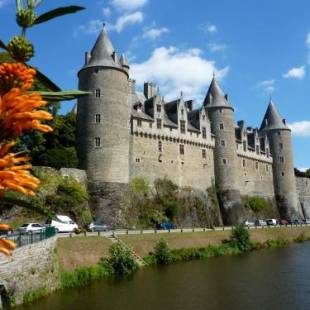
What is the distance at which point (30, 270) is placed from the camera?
2109cm

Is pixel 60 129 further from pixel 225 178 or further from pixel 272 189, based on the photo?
pixel 272 189

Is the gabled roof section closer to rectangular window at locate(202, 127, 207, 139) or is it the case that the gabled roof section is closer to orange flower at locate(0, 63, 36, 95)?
rectangular window at locate(202, 127, 207, 139)

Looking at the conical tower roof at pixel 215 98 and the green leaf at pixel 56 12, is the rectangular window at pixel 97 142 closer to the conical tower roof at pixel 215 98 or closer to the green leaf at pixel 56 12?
the conical tower roof at pixel 215 98

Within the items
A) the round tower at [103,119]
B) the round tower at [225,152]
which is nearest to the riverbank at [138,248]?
the round tower at [225,152]

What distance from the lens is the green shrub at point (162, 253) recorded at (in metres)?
32.5

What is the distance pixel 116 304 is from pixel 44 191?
724 inches

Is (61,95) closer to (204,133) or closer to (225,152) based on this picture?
(204,133)

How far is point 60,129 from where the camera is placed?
1796 inches

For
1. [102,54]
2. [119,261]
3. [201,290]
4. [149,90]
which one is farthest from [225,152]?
[201,290]

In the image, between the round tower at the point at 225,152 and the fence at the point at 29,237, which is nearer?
the fence at the point at 29,237

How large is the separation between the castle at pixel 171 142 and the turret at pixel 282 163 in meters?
0.16

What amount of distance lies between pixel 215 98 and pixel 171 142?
531 inches

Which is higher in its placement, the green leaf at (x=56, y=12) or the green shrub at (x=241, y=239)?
the green leaf at (x=56, y=12)

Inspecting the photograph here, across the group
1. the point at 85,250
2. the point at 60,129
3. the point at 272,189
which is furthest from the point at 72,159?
the point at 272,189
